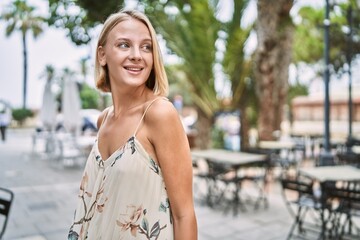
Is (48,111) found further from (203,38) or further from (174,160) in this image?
(174,160)

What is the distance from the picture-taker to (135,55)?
4.13 feet

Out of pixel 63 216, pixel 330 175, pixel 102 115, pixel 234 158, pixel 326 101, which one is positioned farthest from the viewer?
pixel 326 101

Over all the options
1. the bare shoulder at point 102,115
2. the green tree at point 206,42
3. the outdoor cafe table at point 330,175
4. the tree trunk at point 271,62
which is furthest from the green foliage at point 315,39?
the bare shoulder at point 102,115

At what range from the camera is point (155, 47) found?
1314 millimetres

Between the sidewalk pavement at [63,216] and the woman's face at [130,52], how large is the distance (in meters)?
4.21

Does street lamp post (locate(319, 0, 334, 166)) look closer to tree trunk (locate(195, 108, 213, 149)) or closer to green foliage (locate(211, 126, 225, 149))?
tree trunk (locate(195, 108, 213, 149))

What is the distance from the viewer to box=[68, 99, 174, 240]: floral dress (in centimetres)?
118

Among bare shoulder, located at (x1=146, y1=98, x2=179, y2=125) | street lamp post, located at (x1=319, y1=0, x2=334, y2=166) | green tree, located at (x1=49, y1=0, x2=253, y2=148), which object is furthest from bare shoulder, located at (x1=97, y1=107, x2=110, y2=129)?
green tree, located at (x1=49, y1=0, x2=253, y2=148)

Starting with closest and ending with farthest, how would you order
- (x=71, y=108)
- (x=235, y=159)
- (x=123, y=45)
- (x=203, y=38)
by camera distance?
(x=123, y=45), (x=235, y=159), (x=203, y=38), (x=71, y=108)

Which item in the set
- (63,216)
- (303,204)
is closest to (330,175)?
(303,204)

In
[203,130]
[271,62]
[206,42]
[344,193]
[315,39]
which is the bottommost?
[344,193]

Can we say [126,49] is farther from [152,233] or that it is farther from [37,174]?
[37,174]

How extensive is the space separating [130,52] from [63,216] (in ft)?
17.8

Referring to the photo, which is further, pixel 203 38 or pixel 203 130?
pixel 203 130
